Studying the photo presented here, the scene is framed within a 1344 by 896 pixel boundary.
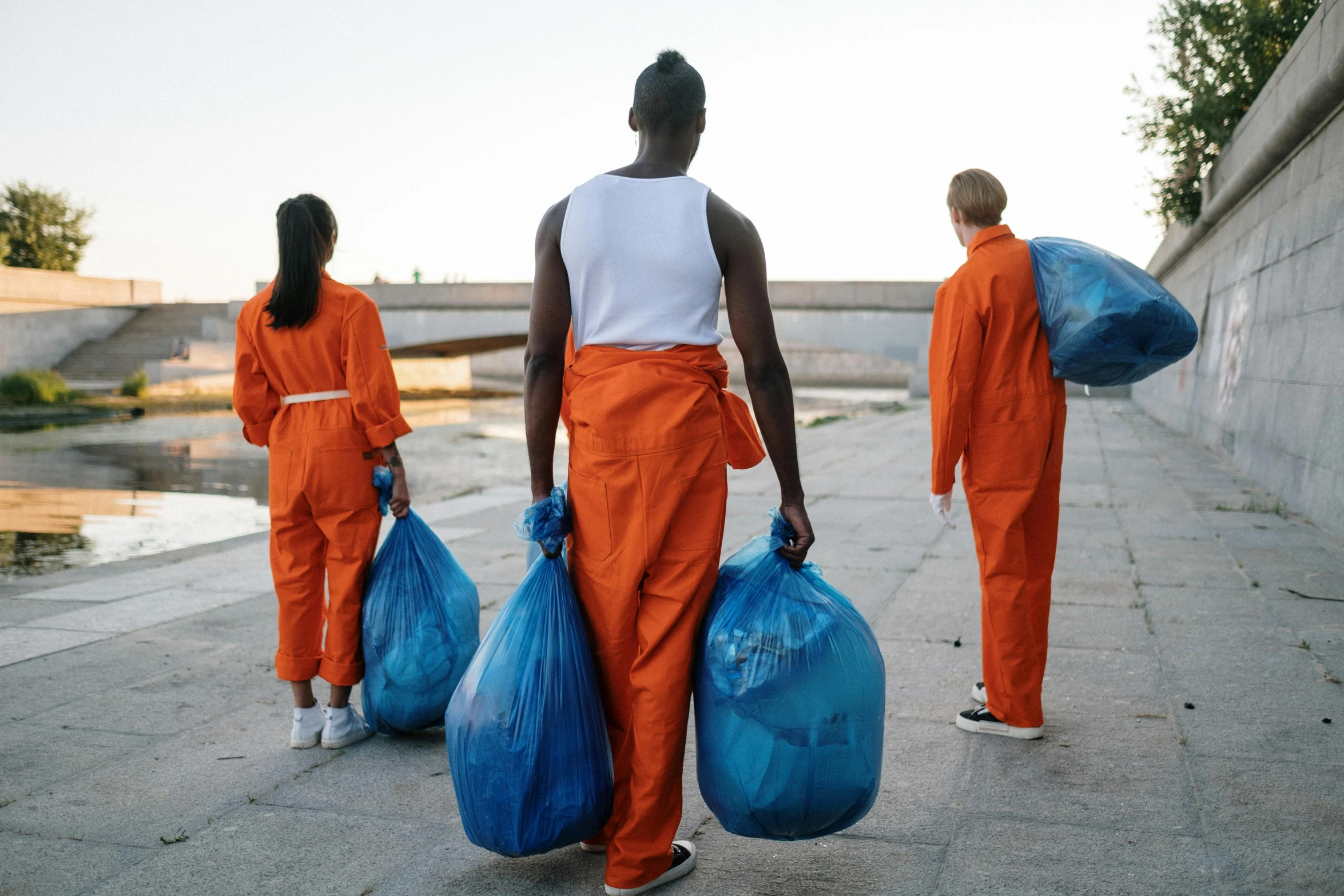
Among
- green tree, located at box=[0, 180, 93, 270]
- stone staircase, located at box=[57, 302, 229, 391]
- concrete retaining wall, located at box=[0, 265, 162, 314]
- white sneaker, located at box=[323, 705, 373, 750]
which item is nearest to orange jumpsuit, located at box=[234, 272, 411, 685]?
white sneaker, located at box=[323, 705, 373, 750]

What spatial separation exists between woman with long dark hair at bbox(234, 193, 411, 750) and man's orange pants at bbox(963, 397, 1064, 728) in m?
1.78

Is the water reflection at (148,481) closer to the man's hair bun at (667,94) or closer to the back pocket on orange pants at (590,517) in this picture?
the back pocket on orange pants at (590,517)

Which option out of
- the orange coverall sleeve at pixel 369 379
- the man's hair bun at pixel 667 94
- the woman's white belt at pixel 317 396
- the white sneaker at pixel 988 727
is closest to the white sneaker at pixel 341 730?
the orange coverall sleeve at pixel 369 379

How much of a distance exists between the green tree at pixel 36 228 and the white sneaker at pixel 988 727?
44863 mm

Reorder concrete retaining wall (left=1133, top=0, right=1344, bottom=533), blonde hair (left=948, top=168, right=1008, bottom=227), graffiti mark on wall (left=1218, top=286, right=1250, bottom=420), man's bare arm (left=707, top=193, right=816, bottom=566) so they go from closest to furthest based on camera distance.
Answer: man's bare arm (left=707, top=193, right=816, bottom=566), blonde hair (left=948, top=168, right=1008, bottom=227), concrete retaining wall (left=1133, top=0, right=1344, bottom=533), graffiti mark on wall (left=1218, top=286, right=1250, bottom=420)

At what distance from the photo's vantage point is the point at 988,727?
11.0ft

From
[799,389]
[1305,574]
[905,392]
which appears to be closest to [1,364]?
[799,389]

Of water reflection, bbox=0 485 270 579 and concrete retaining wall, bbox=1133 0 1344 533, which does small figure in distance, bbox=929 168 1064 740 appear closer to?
concrete retaining wall, bbox=1133 0 1344 533

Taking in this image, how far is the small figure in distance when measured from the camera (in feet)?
10.4

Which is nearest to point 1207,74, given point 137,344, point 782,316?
point 782,316

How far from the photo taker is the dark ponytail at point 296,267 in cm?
322

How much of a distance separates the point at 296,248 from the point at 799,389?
122 ft

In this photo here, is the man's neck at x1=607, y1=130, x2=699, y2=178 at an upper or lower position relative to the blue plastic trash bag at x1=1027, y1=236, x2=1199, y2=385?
upper

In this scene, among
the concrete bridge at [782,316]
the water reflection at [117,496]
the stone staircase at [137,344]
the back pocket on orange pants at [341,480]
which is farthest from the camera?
the concrete bridge at [782,316]
